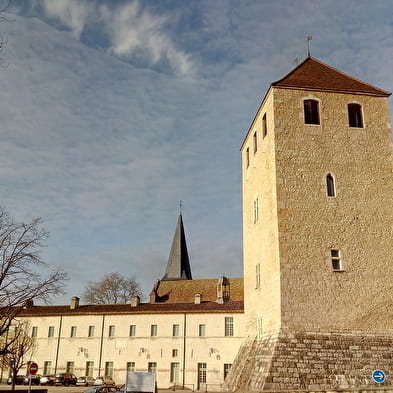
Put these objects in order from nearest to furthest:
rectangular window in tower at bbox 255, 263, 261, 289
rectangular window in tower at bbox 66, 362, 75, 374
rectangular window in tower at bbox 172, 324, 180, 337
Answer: rectangular window in tower at bbox 255, 263, 261, 289, rectangular window in tower at bbox 172, 324, 180, 337, rectangular window in tower at bbox 66, 362, 75, 374

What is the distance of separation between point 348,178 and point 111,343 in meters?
24.3

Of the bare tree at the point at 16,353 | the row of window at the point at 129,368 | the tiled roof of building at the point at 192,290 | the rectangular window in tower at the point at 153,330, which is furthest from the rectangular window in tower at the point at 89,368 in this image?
the tiled roof of building at the point at 192,290

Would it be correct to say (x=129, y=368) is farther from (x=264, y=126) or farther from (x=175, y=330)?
(x=264, y=126)

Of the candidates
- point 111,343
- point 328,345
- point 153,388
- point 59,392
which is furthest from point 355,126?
point 111,343

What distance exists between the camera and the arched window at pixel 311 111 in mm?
19625

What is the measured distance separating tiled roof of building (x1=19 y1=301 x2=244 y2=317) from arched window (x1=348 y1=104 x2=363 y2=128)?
18.5m

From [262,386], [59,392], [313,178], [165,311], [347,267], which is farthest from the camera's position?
[165,311]

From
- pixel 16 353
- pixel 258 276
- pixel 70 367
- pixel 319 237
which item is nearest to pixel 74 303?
pixel 70 367

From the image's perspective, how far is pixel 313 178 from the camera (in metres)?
18.4

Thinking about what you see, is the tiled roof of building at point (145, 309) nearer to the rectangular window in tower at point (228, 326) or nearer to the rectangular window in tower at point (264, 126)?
the rectangular window in tower at point (228, 326)

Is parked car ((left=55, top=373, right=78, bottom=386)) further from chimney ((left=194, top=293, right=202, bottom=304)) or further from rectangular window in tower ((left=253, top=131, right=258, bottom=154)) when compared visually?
rectangular window in tower ((left=253, top=131, right=258, bottom=154))

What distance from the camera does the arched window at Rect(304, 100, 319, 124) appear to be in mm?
19625

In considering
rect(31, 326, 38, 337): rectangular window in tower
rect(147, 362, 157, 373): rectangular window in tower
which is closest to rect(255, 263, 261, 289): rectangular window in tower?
rect(147, 362, 157, 373): rectangular window in tower

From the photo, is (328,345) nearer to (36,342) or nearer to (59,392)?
(59,392)
